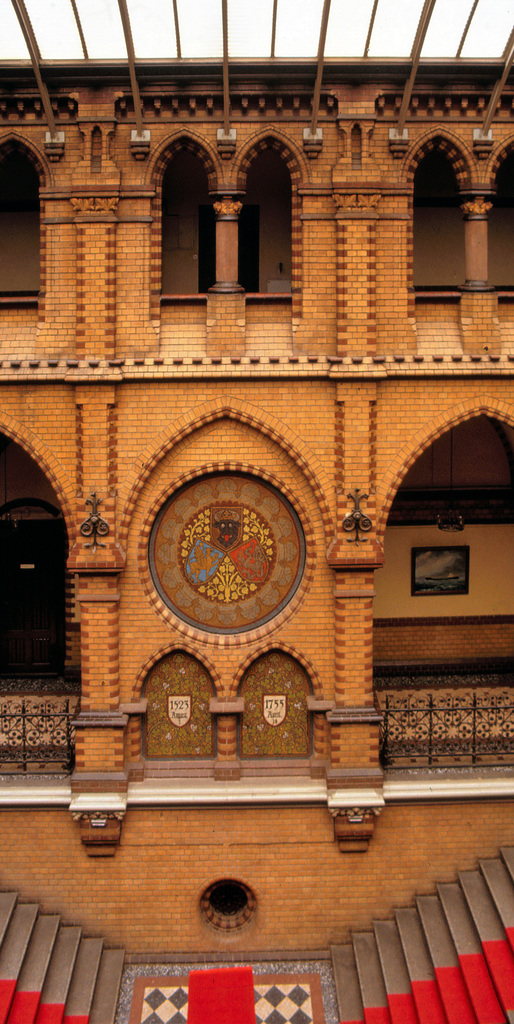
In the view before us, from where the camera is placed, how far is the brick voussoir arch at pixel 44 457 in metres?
9.16

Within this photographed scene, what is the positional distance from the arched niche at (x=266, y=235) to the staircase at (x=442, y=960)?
25.9ft

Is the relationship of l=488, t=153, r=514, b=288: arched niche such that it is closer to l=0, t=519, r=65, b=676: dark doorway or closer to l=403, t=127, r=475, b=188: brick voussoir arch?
l=403, t=127, r=475, b=188: brick voussoir arch

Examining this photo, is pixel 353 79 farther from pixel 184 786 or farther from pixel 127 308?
pixel 184 786

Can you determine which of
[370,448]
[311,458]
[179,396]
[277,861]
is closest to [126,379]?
[179,396]

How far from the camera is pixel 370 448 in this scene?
908 centimetres

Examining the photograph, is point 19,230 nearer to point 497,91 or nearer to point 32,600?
point 32,600

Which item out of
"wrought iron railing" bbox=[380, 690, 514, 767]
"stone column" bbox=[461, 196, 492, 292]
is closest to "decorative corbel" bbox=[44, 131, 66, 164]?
"stone column" bbox=[461, 196, 492, 292]

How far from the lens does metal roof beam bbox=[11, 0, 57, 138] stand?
7871mm

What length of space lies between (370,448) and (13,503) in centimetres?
570

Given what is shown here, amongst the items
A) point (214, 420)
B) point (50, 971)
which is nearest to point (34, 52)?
point (214, 420)

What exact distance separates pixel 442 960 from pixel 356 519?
4842 millimetres

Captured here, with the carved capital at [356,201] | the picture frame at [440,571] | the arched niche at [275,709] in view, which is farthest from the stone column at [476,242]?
the arched niche at [275,709]

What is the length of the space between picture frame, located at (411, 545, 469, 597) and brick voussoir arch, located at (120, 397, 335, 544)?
3.41 meters

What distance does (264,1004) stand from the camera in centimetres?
870
